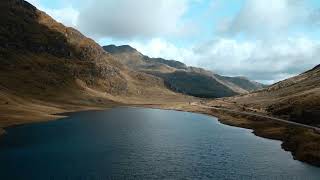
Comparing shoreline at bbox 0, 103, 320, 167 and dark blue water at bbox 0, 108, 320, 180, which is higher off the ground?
shoreline at bbox 0, 103, 320, 167

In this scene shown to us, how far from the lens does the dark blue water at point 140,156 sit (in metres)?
86.1

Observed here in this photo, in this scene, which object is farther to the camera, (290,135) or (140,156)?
(290,135)

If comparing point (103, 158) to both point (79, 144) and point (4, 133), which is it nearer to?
point (79, 144)

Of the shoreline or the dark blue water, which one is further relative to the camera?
the shoreline

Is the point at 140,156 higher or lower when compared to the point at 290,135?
lower

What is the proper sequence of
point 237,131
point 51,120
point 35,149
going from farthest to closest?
point 51,120, point 237,131, point 35,149

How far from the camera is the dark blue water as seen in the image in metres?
86.1

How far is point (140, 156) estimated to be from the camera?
345 feet

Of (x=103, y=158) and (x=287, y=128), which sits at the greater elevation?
(x=287, y=128)

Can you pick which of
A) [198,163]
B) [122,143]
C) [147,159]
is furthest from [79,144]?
[198,163]

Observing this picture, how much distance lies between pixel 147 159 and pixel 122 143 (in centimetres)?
2795

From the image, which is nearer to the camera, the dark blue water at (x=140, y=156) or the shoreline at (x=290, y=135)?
the dark blue water at (x=140, y=156)

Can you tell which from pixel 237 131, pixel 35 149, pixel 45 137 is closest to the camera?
pixel 35 149

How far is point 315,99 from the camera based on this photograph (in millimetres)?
184125
